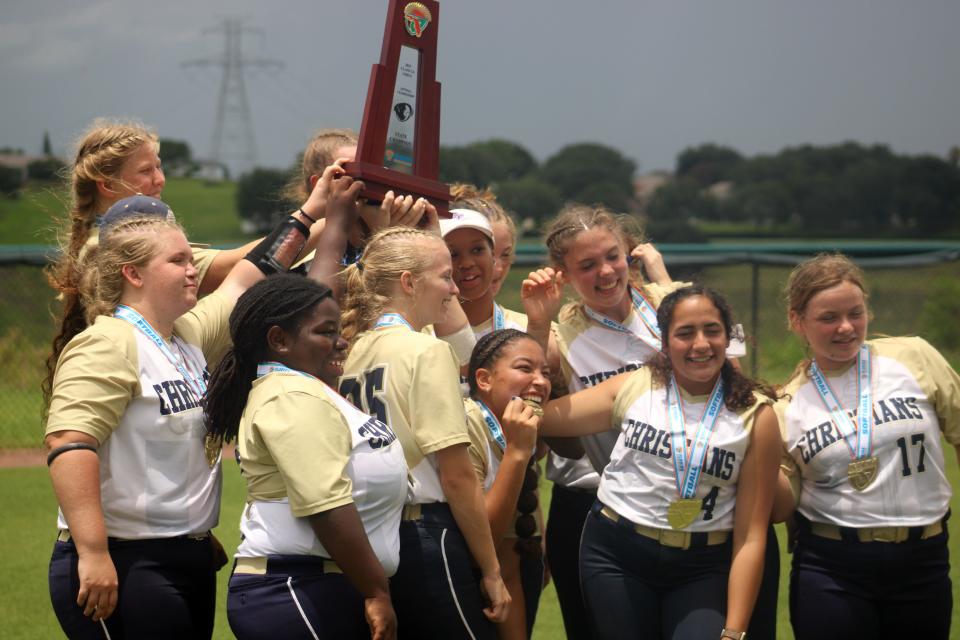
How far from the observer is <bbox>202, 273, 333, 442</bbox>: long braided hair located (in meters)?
2.85

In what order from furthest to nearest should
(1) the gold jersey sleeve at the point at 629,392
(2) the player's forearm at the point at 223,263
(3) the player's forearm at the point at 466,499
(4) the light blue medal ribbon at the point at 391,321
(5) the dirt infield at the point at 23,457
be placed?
(5) the dirt infield at the point at 23,457 → (2) the player's forearm at the point at 223,263 → (1) the gold jersey sleeve at the point at 629,392 → (4) the light blue medal ribbon at the point at 391,321 → (3) the player's forearm at the point at 466,499

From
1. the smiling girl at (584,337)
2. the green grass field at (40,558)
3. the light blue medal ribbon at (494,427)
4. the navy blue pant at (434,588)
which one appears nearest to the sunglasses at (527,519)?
the light blue medal ribbon at (494,427)

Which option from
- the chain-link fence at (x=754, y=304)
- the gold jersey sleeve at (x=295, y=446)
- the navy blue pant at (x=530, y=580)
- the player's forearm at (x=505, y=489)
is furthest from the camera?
the chain-link fence at (x=754, y=304)

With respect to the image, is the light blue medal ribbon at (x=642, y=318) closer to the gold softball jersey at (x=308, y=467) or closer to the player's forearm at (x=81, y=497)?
the gold softball jersey at (x=308, y=467)

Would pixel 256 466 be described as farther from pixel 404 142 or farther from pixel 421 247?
pixel 404 142

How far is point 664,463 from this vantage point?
3.35m

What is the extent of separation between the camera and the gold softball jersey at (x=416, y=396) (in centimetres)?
296

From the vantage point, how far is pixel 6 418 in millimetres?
11141

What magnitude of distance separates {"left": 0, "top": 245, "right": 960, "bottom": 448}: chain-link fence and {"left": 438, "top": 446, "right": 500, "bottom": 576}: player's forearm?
8443mm

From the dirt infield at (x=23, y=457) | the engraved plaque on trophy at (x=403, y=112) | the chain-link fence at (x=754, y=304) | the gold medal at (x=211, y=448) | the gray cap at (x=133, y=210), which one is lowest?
the dirt infield at (x=23, y=457)

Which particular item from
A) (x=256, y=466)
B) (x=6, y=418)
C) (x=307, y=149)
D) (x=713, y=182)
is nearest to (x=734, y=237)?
(x=713, y=182)

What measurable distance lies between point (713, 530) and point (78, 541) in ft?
6.27

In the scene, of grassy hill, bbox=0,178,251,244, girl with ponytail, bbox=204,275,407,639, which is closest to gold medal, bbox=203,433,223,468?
girl with ponytail, bbox=204,275,407,639

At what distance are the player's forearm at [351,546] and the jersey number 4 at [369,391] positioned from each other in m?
0.42
